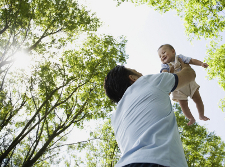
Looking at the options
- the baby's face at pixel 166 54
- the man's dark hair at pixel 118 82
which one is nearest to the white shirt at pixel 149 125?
the man's dark hair at pixel 118 82

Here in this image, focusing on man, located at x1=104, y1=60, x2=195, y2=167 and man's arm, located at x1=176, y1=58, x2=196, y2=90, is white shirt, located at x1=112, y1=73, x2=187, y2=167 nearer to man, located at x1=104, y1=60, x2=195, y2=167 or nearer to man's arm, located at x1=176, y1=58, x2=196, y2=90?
man, located at x1=104, y1=60, x2=195, y2=167

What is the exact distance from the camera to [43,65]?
877 cm

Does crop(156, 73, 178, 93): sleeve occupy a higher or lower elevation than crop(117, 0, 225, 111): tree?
→ lower

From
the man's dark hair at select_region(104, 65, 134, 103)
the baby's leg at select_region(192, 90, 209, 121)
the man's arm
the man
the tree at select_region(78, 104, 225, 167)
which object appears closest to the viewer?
the man

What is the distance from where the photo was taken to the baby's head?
11.5 ft

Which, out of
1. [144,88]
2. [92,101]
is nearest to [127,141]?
[144,88]

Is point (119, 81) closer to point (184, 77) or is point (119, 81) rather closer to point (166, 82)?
point (166, 82)

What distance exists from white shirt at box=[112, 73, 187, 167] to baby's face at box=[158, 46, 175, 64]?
2045 mm

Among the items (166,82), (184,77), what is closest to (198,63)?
(184,77)

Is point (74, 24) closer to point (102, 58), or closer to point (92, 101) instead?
point (102, 58)

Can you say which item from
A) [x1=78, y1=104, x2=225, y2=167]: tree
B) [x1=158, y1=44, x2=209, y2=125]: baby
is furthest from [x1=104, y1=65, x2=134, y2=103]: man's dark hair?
[x1=78, y1=104, x2=225, y2=167]: tree

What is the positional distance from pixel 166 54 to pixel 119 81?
6.75ft

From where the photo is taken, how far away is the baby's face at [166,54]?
3506mm

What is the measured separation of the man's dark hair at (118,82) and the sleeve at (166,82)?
17.0 inches
